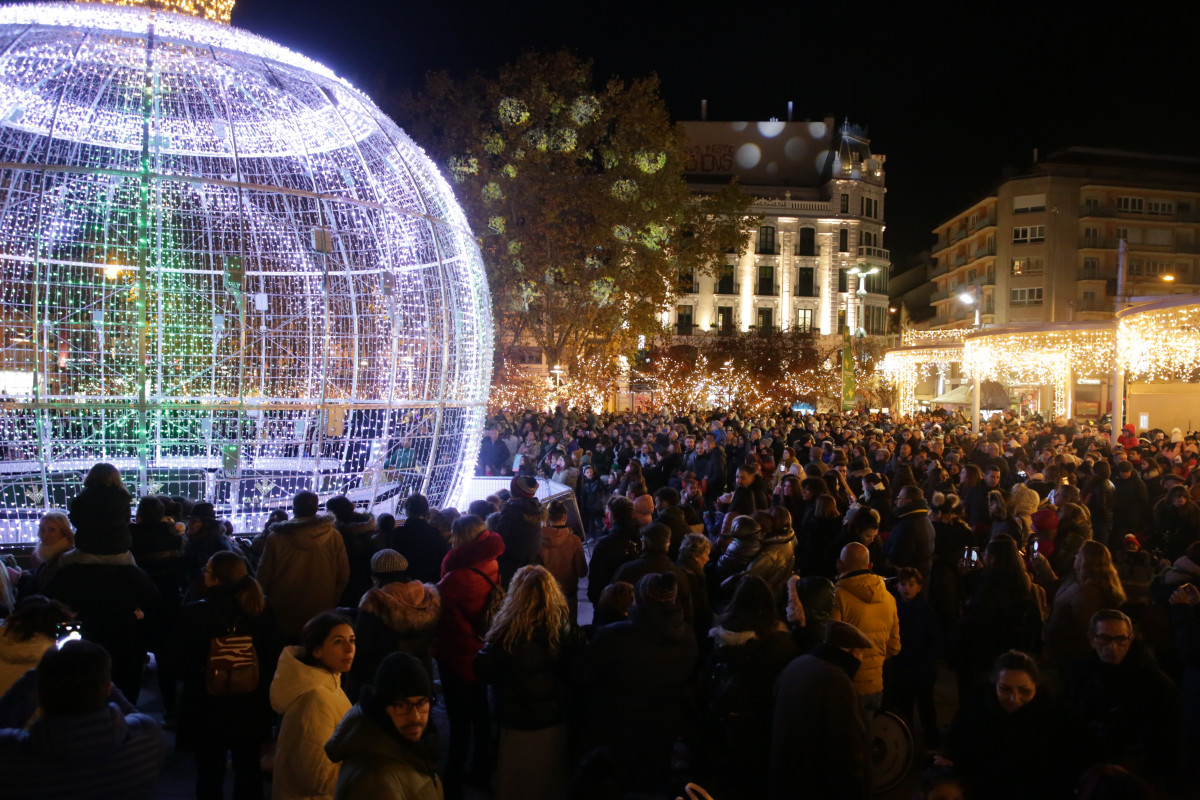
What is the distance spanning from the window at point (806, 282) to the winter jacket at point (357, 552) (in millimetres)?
50249

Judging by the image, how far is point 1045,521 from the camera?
22.5 feet

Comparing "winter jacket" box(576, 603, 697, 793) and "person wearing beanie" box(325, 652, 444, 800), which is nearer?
"person wearing beanie" box(325, 652, 444, 800)

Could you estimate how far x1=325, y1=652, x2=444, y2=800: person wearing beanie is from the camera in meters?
2.64

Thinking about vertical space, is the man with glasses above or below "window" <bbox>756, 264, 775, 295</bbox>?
below

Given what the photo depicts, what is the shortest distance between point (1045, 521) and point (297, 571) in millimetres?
5709

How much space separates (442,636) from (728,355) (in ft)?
137

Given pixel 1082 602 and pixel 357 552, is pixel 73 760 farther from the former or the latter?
pixel 1082 602

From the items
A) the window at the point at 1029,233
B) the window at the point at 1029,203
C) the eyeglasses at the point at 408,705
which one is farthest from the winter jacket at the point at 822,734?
the window at the point at 1029,203

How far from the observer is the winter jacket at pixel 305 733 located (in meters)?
3.10

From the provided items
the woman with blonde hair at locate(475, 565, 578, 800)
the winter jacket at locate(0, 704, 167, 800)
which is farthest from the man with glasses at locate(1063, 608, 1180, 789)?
the winter jacket at locate(0, 704, 167, 800)

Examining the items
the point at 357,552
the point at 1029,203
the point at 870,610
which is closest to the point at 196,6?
the point at 357,552

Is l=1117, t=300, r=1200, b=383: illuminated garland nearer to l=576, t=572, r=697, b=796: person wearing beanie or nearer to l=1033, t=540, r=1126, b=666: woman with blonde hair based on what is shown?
l=1033, t=540, r=1126, b=666: woman with blonde hair

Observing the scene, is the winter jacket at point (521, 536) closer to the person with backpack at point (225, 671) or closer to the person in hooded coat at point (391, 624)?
the person in hooded coat at point (391, 624)

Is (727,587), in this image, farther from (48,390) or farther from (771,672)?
(48,390)
